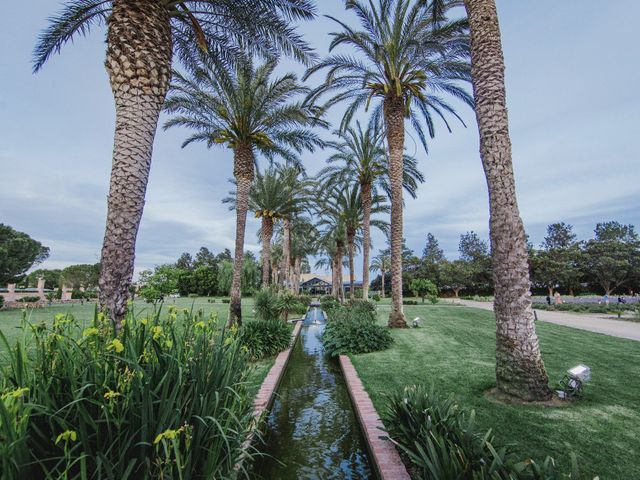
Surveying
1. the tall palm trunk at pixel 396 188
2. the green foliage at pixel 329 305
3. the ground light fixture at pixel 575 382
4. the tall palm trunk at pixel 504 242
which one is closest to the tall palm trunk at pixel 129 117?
the tall palm trunk at pixel 504 242

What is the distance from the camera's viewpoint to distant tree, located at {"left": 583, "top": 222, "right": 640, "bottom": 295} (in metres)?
47.1

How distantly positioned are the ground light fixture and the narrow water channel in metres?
3.07

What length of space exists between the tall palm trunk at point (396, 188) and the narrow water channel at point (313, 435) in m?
6.07

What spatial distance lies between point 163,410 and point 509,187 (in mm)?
5288

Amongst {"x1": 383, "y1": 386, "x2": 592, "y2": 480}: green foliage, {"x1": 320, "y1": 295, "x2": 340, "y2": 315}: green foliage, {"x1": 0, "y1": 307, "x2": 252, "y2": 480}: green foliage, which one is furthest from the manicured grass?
{"x1": 320, "y1": 295, "x2": 340, "y2": 315}: green foliage

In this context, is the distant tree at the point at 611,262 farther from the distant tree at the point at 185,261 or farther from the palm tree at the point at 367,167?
the distant tree at the point at 185,261

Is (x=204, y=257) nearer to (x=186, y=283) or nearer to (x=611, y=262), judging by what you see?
(x=186, y=283)

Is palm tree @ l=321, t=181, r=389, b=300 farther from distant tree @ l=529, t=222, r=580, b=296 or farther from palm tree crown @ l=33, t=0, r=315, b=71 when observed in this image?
distant tree @ l=529, t=222, r=580, b=296

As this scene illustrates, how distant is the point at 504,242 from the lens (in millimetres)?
5223

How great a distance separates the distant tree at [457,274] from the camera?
5453 cm

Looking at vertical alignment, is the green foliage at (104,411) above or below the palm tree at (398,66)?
below

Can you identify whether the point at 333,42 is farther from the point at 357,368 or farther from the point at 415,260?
the point at 415,260

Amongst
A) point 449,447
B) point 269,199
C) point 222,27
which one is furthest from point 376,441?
point 269,199

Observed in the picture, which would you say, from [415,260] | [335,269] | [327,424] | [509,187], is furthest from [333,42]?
[415,260]
